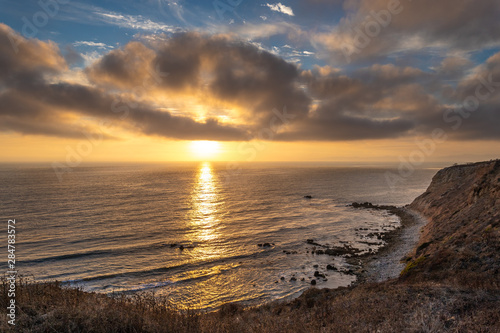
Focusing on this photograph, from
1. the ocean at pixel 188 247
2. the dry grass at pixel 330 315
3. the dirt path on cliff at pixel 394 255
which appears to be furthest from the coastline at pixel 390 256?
the dry grass at pixel 330 315

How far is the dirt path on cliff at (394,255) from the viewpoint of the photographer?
84.6ft

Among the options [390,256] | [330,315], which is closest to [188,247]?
[390,256]

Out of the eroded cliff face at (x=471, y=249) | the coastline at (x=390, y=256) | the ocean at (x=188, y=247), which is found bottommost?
the ocean at (x=188, y=247)

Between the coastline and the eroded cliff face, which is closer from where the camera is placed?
the eroded cliff face

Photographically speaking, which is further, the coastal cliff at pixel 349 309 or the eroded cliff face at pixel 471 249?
the eroded cliff face at pixel 471 249

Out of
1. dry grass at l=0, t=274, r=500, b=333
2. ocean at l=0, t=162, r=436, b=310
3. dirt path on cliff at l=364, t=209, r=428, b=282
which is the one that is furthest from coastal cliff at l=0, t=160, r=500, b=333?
ocean at l=0, t=162, r=436, b=310

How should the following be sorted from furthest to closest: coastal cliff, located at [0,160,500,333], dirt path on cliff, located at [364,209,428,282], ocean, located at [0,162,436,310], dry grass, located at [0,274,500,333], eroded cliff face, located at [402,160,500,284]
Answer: dirt path on cliff, located at [364,209,428,282] < ocean, located at [0,162,436,310] < eroded cliff face, located at [402,160,500,284] < coastal cliff, located at [0,160,500,333] < dry grass, located at [0,274,500,333]

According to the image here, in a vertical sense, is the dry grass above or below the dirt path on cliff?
above

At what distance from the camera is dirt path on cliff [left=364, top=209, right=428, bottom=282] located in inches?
1015

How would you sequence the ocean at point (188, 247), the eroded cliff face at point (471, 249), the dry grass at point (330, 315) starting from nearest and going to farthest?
the dry grass at point (330, 315) → the eroded cliff face at point (471, 249) → the ocean at point (188, 247)

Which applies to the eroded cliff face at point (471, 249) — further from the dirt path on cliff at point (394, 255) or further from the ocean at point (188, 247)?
the ocean at point (188, 247)

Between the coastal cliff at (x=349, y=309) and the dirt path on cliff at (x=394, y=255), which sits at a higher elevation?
the coastal cliff at (x=349, y=309)

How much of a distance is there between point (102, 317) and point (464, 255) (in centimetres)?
2220

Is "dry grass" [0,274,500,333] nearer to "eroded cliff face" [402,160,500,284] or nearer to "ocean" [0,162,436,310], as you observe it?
"eroded cliff face" [402,160,500,284]
